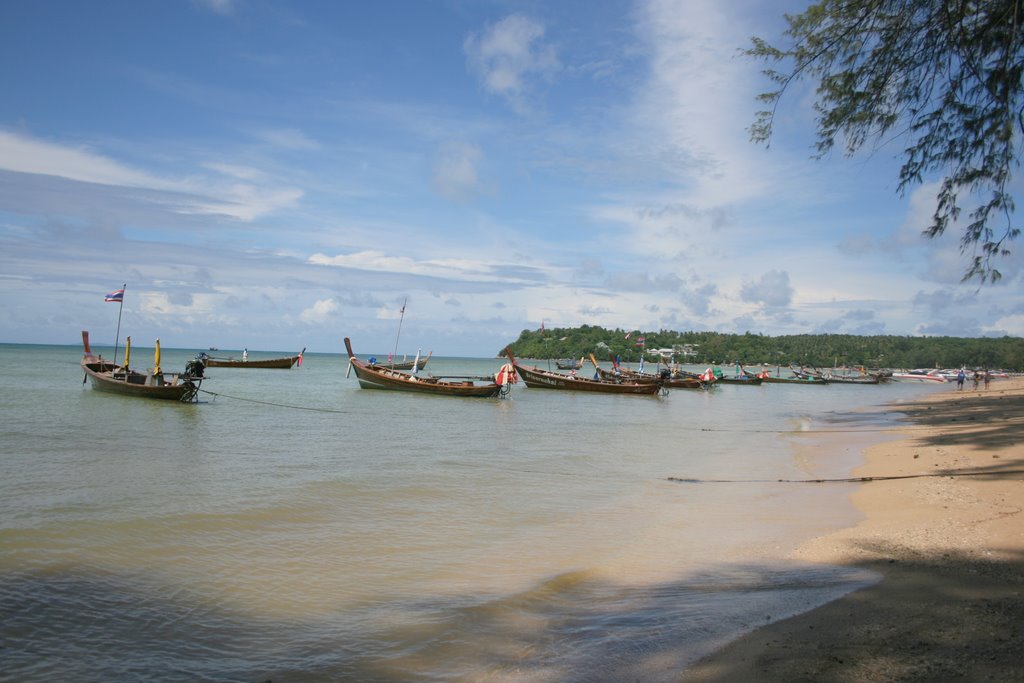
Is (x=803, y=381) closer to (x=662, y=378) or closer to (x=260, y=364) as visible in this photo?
(x=662, y=378)

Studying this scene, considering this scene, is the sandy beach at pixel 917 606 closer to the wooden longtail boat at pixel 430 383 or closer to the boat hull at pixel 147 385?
the boat hull at pixel 147 385

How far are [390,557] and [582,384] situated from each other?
3795 centimetres

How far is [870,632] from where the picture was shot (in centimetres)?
399

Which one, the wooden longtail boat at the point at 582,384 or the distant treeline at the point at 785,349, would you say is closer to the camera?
the wooden longtail boat at the point at 582,384

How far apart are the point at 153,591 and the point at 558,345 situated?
137702 mm

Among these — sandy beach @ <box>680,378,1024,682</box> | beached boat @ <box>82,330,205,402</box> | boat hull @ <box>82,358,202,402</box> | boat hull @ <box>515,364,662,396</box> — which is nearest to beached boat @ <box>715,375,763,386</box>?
boat hull @ <box>515,364,662,396</box>

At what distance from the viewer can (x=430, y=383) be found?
35.8 m

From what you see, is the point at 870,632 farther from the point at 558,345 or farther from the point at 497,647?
the point at 558,345

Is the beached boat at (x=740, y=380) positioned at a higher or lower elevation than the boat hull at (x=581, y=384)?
Result: higher

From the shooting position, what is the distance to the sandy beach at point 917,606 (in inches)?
135

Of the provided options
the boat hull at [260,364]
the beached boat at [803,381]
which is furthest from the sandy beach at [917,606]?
the beached boat at [803,381]

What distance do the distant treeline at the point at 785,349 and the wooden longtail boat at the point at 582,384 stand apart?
79027 millimetres

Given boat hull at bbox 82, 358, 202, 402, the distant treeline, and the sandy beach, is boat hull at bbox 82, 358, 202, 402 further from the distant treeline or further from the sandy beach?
the distant treeline

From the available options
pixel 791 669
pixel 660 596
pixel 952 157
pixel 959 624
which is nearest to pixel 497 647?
pixel 660 596
